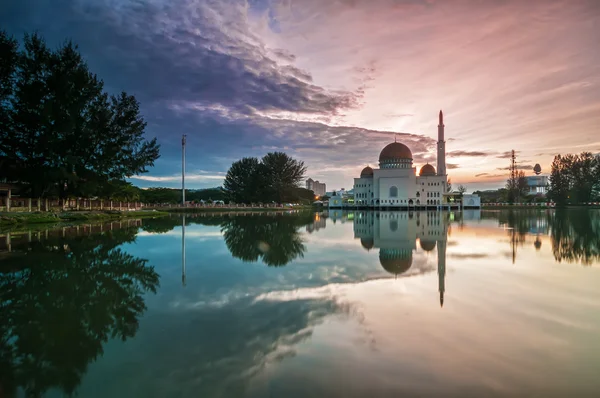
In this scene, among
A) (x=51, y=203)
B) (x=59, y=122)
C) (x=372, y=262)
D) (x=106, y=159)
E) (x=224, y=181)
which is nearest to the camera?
(x=372, y=262)

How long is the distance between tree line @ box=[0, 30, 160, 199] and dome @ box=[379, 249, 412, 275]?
1125 inches

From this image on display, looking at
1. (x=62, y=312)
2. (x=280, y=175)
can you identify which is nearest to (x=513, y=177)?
(x=280, y=175)

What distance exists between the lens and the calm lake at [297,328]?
158 inches

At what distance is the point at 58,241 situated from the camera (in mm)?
16266

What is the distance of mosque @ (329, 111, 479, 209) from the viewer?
276 ft

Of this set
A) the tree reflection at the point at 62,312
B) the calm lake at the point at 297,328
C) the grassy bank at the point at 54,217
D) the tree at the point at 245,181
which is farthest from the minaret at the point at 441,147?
the tree reflection at the point at 62,312

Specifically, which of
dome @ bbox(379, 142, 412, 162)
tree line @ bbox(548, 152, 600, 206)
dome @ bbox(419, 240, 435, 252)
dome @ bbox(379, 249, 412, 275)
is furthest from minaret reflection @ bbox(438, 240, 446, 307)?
tree line @ bbox(548, 152, 600, 206)

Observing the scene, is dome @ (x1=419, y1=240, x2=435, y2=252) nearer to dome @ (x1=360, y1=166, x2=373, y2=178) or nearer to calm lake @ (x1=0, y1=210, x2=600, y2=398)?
calm lake @ (x1=0, y1=210, x2=600, y2=398)

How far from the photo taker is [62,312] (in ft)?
21.2

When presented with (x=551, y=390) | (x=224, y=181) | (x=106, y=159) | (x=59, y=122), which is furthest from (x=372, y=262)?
(x=224, y=181)

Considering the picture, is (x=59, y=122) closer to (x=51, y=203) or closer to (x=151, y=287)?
(x=51, y=203)

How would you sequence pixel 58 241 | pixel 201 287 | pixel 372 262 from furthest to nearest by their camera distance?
pixel 58 241, pixel 372 262, pixel 201 287

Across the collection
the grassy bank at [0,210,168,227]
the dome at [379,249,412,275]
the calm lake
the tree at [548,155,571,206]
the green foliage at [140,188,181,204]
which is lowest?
the calm lake

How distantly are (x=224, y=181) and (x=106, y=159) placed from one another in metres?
52.9
